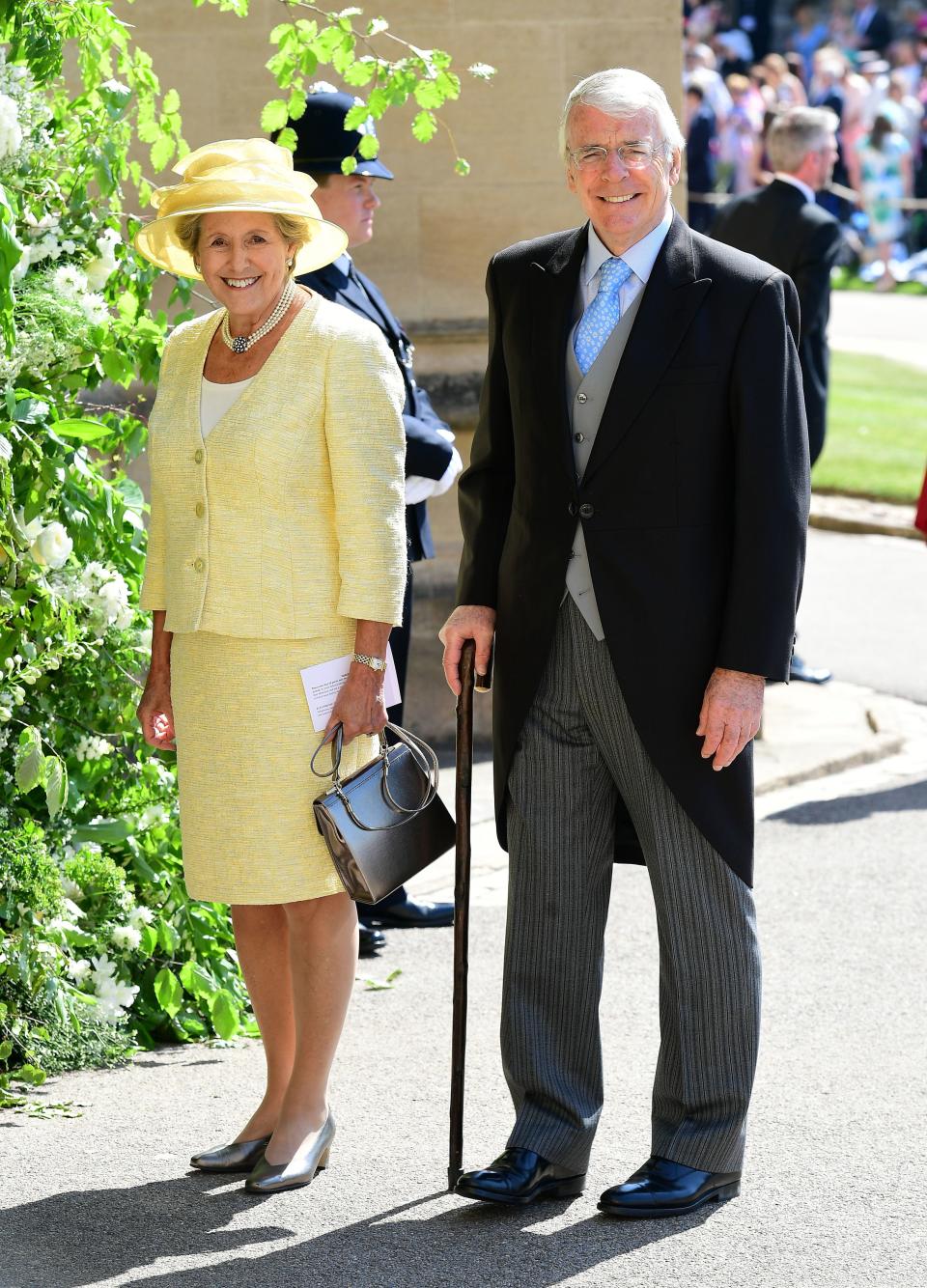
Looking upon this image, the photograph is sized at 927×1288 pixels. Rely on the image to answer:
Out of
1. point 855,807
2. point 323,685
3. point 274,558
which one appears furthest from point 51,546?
point 855,807

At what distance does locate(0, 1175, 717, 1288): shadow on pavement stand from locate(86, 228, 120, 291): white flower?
2003mm

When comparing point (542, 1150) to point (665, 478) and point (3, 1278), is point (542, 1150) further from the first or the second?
point (665, 478)

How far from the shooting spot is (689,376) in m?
3.61

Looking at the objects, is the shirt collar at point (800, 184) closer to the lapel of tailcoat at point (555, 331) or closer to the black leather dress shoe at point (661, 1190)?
the lapel of tailcoat at point (555, 331)

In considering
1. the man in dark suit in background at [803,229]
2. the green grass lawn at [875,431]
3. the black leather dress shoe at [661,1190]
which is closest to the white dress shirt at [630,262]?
the black leather dress shoe at [661,1190]

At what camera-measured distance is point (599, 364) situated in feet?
12.2

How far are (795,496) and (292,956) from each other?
1.33m

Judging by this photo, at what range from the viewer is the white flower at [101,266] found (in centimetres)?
456

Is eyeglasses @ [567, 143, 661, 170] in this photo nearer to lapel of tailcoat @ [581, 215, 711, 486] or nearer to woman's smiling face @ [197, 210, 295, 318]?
lapel of tailcoat @ [581, 215, 711, 486]

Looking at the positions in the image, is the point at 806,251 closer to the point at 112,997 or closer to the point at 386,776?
the point at 112,997

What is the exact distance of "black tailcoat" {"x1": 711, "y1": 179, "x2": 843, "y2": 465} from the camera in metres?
8.28

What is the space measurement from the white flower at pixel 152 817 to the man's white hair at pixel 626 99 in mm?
1963

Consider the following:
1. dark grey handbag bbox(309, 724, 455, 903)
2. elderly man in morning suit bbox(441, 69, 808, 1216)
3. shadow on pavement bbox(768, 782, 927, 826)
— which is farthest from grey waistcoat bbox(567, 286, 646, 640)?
shadow on pavement bbox(768, 782, 927, 826)

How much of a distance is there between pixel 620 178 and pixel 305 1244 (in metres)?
2.01
